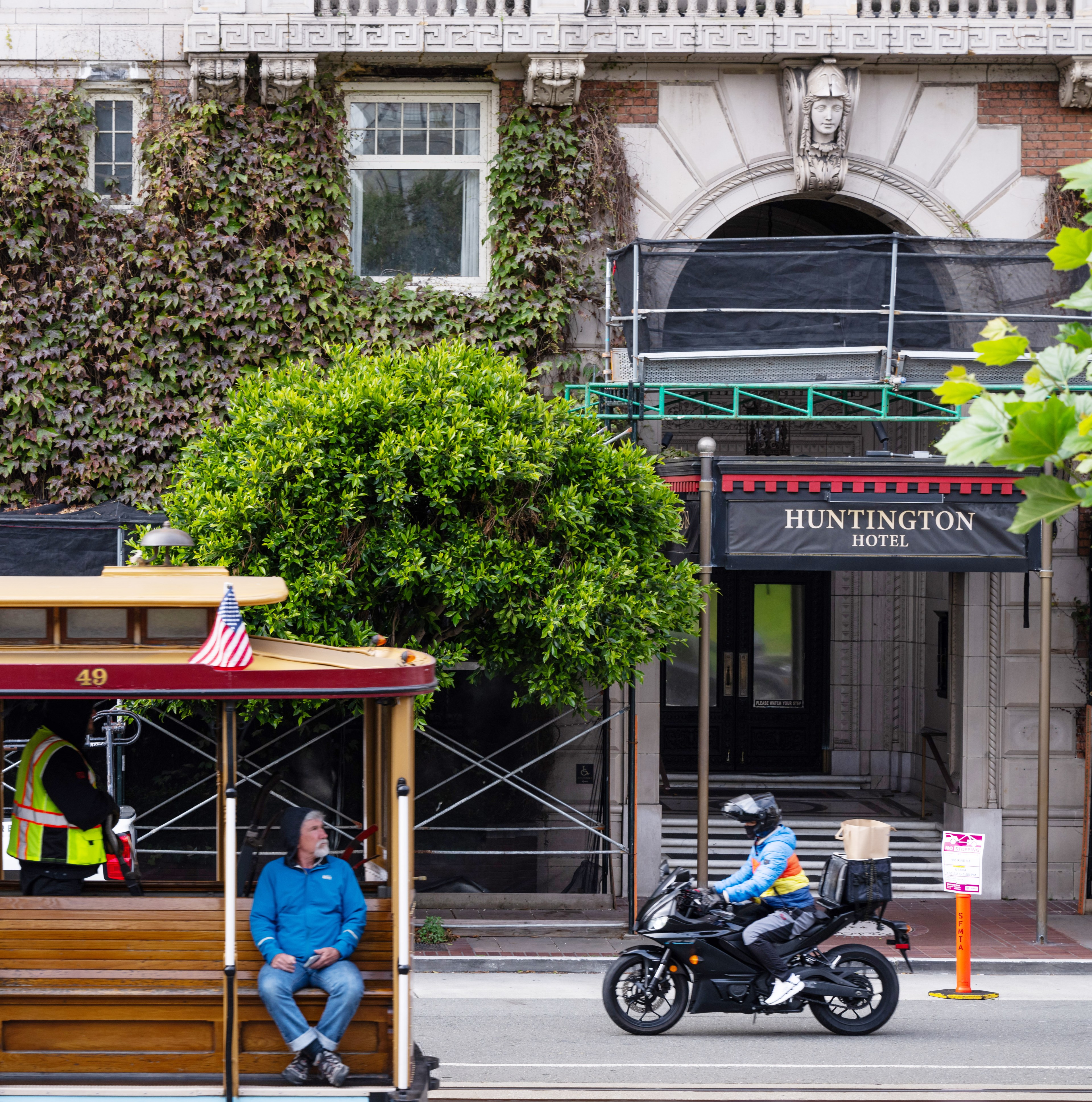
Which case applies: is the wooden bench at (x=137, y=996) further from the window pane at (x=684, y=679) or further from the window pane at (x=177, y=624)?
the window pane at (x=684, y=679)

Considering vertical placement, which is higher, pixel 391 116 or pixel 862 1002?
pixel 391 116

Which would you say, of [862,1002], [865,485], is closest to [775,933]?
[862,1002]

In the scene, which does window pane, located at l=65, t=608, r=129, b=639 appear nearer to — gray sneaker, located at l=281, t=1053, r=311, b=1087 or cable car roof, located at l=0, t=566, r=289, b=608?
cable car roof, located at l=0, t=566, r=289, b=608

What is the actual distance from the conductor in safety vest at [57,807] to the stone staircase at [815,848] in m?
8.50

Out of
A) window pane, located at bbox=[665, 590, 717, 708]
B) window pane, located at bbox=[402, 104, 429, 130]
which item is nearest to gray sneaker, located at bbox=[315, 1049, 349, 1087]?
window pane, located at bbox=[402, 104, 429, 130]

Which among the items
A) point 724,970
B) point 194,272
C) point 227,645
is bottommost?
point 724,970

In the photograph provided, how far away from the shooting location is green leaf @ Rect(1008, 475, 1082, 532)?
473cm

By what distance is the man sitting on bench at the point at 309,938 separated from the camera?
6426 mm

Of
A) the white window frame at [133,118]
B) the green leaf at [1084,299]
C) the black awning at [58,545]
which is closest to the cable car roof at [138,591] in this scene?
the green leaf at [1084,299]

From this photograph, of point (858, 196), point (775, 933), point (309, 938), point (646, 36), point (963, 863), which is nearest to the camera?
point (309, 938)

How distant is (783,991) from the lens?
376 inches

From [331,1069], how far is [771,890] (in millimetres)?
4267

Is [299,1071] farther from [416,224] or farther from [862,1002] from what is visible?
[416,224]

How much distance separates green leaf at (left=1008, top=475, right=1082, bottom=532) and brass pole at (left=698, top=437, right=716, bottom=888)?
774 centimetres
